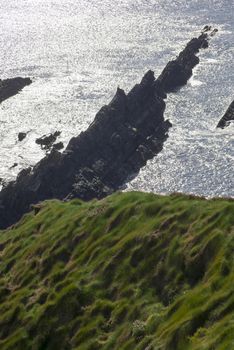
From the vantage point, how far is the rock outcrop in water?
161 meters

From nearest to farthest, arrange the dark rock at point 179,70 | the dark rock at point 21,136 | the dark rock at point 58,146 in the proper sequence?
the dark rock at point 58,146, the dark rock at point 21,136, the dark rock at point 179,70

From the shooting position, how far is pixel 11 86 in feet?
541

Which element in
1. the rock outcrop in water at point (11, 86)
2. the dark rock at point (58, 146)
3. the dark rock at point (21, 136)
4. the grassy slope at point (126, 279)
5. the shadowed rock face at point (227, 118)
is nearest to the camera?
the grassy slope at point (126, 279)

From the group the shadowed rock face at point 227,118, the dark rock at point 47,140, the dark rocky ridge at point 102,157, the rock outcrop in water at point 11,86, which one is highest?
the rock outcrop in water at point 11,86

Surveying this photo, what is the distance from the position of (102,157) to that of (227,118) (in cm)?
3036

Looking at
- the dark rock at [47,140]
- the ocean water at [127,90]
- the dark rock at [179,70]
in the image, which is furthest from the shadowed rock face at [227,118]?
the dark rock at [47,140]

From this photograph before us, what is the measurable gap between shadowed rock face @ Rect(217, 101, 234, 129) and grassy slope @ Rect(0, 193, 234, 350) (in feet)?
269

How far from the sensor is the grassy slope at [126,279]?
97.9 feet

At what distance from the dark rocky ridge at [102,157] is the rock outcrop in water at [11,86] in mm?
39979

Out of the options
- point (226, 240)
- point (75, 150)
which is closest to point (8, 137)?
point (75, 150)

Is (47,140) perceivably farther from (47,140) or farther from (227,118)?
(227,118)

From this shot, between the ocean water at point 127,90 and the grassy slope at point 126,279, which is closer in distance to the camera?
the grassy slope at point 126,279

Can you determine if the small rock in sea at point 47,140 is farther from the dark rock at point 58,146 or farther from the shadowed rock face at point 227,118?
the shadowed rock face at point 227,118

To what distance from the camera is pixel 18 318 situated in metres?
39.7
